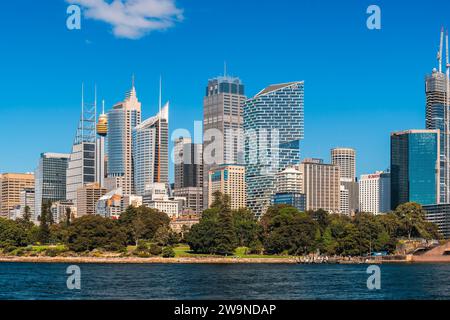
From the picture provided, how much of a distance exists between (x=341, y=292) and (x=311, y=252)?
71.9 meters

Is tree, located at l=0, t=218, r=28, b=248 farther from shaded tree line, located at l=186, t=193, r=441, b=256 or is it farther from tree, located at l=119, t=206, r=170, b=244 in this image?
shaded tree line, located at l=186, t=193, r=441, b=256

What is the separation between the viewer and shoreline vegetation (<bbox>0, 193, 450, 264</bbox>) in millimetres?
124500

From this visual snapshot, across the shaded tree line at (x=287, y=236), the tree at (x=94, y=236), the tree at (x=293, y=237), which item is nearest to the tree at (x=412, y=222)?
the shaded tree line at (x=287, y=236)

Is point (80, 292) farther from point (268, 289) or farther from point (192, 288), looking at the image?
point (268, 289)

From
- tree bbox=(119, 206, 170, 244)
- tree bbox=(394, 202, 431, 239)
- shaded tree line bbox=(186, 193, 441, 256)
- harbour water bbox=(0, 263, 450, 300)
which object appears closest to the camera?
harbour water bbox=(0, 263, 450, 300)

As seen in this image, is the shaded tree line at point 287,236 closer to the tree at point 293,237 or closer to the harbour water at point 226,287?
the tree at point 293,237

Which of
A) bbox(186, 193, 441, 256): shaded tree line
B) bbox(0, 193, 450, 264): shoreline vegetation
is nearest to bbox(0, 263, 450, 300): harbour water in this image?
bbox(0, 193, 450, 264): shoreline vegetation

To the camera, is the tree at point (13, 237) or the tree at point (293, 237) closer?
the tree at point (293, 237)

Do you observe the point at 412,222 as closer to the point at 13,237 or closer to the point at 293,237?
the point at 293,237

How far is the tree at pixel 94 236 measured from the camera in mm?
129825

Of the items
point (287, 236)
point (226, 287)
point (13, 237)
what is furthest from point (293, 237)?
point (226, 287)

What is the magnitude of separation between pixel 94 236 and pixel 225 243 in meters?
21.5
